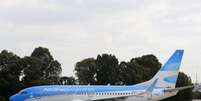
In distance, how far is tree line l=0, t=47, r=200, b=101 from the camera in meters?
98.6

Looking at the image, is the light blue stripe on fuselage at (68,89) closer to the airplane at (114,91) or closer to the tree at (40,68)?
the airplane at (114,91)

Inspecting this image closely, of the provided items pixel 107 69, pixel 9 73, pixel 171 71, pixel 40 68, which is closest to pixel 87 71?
pixel 107 69

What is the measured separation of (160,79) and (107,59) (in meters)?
54.4

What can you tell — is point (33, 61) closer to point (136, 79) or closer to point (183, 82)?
point (136, 79)

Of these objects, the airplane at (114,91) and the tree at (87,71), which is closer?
the airplane at (114,91)

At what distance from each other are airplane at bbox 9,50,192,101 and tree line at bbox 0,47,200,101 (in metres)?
33.8

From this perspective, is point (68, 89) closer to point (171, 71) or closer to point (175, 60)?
point (171, 71)

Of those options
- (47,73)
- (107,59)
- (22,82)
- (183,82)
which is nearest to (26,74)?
(22,82)

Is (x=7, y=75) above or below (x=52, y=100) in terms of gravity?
above

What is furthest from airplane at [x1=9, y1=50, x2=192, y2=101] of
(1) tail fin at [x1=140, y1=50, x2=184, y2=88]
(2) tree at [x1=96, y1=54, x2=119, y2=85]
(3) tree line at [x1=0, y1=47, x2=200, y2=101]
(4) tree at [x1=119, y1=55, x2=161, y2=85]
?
(2) tree at [x1=96, y1=54, x2=119, y2=85]

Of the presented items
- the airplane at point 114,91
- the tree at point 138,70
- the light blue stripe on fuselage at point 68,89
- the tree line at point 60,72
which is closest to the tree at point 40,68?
the tree line at point 60,72

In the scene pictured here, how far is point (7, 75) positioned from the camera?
9894cm

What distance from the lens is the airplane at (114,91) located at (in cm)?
5866

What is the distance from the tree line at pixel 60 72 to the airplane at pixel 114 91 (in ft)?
111
